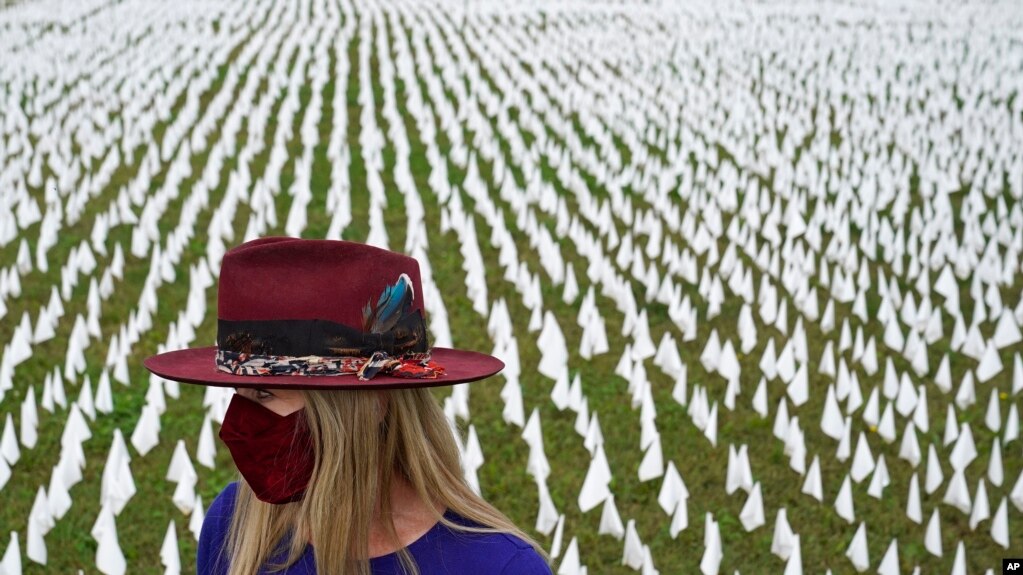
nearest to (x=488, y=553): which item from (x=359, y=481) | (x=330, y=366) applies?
(x=359, y=481)

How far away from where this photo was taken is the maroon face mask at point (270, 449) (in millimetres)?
1658

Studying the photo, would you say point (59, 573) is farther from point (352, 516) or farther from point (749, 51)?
point (749, 51)

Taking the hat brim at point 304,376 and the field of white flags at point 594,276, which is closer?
the hat brim at point 304,376

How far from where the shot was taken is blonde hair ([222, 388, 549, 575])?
1.61 metres

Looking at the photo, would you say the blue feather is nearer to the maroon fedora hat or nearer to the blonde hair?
the maroon fedora hat

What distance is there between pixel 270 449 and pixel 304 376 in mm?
175

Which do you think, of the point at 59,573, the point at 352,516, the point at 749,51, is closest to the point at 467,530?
the point at 352,516

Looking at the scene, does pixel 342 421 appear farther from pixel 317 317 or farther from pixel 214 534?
pixel 214 534

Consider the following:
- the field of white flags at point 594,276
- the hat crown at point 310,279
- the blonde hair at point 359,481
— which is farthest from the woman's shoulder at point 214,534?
the field of white flags at point 594,276

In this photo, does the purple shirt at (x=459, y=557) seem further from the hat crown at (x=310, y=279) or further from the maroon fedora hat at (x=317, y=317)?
the hat crown at (x=310, y=279)

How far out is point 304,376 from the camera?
1589 millimetres

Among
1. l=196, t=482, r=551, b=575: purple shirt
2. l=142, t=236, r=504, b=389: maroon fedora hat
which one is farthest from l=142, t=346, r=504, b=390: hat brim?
l=196, t=482, r=551, b=575: purple shirt

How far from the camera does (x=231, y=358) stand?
1643mm

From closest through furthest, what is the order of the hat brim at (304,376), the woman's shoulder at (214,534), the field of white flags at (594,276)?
the hat brim at (304,376), the woman's shoulder at (214,534), the field of white flags at (594,276)
